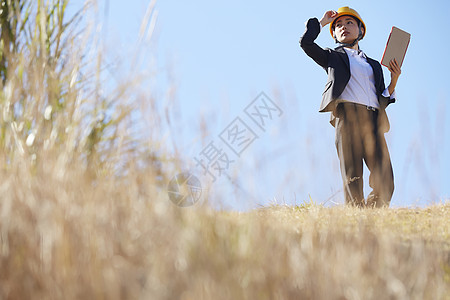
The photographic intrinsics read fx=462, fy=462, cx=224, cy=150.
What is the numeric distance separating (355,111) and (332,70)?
361 mm

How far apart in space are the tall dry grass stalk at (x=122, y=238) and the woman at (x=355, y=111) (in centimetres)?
161

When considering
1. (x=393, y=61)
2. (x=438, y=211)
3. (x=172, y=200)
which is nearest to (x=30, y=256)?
(x=172, y=200)

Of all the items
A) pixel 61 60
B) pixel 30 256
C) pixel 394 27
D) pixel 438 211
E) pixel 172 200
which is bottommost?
pixel 438 211

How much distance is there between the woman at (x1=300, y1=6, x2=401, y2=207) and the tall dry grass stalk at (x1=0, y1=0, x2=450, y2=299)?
1.61 meters

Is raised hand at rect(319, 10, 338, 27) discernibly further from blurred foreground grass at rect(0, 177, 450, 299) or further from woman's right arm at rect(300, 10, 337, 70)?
blurred foreground grass at rect(0, 177, 450, 299)

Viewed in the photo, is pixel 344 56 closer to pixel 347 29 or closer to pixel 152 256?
pixel 347 29

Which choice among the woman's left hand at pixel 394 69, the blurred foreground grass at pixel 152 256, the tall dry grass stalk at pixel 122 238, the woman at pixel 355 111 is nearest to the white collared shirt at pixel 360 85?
the woman at pixel 355 111

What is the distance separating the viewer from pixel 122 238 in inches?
48.4

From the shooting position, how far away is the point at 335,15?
11.7 ft

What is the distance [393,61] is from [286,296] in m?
2.79

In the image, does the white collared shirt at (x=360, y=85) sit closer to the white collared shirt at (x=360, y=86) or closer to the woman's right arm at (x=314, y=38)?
the white collared shirt at (x=360, y=86)

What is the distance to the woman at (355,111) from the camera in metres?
3.46

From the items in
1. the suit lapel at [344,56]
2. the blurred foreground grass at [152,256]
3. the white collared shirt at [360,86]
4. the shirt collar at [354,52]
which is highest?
the shirt collar at [354,52]

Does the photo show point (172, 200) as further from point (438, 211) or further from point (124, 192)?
point (438, 211)
